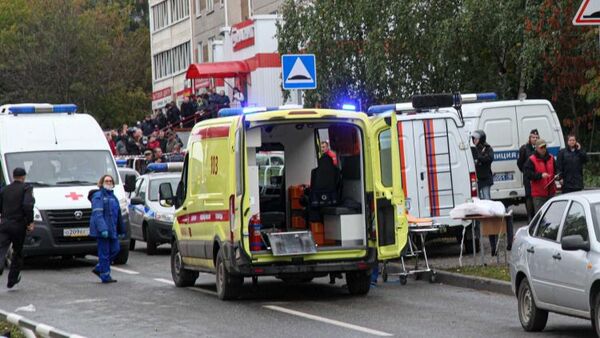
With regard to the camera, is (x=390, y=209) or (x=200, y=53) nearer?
(x=390, y=209)

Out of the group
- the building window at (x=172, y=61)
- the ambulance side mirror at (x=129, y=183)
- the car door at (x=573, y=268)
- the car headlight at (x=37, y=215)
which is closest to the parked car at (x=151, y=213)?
the ambulance side mirror at (x=129, y=183)

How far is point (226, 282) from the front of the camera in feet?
63.8

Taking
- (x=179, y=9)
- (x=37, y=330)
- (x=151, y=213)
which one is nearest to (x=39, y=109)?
(x=151, y=213)

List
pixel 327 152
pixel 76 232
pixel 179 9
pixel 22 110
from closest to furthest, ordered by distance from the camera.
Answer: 1. pixel 327 152
2. pixel 76 232
3. pixel 22 110
4. pixel 179 9

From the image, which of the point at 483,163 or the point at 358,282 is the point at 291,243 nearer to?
the point at 358,282

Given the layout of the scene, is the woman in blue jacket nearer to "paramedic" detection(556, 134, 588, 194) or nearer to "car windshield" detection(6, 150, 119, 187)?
"car windshield" detection(6, 150, 119, 187)

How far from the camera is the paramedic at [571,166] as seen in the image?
82.1ft

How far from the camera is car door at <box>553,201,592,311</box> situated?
13555 millimetres

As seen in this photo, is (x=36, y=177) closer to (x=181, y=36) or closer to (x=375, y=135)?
(x=375, y=135)

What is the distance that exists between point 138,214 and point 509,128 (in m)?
7.73

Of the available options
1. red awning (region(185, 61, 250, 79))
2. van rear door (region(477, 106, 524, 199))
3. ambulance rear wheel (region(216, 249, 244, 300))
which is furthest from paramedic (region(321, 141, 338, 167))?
red awning (region(185, 61, 250, 79))

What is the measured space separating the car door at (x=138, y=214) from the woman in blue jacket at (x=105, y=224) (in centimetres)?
718

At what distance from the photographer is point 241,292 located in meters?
20.0

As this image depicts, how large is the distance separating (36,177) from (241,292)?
334 inches
